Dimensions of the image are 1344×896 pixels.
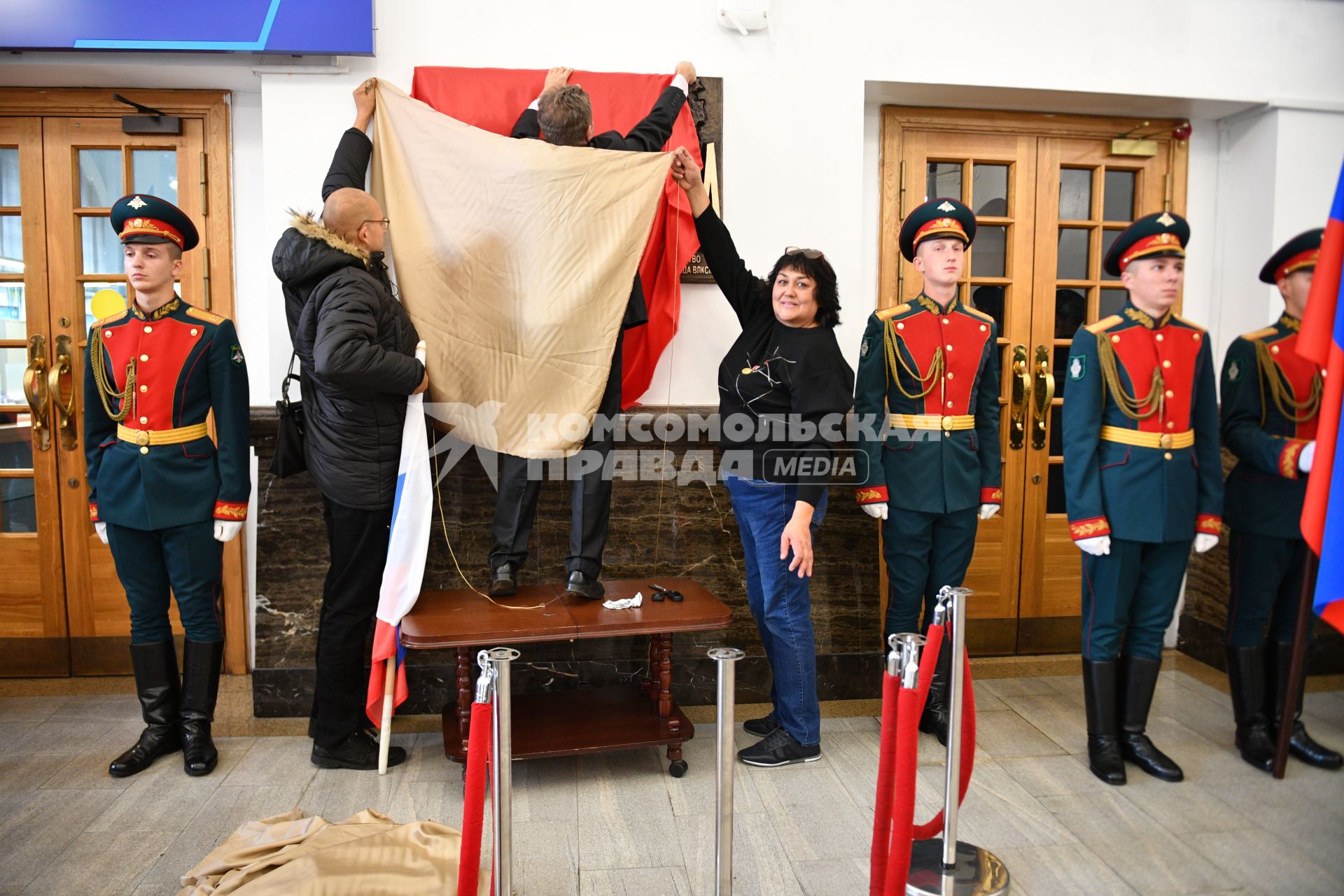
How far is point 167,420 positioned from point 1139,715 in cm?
297

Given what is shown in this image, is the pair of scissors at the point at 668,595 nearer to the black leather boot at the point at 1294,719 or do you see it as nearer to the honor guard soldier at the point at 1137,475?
the honor guard soldier at the point at 1137,475

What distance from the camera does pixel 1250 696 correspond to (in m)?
2.62

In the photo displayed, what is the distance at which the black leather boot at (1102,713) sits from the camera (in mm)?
2562

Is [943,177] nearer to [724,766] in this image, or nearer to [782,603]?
[782,603]

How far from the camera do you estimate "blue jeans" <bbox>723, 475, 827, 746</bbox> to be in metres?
2.58

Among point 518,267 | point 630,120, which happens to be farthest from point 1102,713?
point 630,120

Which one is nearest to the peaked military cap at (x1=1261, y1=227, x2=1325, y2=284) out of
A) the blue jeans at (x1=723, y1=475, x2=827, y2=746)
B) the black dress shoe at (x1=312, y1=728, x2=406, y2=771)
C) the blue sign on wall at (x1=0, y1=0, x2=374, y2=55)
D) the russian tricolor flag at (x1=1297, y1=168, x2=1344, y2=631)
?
the russian tricolor flag at (x1=1297, y1=168, x2=1344, y2=631)

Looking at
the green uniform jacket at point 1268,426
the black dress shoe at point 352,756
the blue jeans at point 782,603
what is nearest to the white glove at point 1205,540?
the green uniform jacket at point 1268,426

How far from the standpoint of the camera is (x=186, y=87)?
3.19 meters

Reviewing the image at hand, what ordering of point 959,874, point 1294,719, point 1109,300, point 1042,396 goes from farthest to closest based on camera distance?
point 1109,300
point 1042,396
point 1294,719
point 959,874

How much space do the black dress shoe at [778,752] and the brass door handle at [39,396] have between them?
2.61m

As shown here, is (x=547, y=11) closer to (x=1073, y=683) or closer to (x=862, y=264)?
(x=862, y=264)

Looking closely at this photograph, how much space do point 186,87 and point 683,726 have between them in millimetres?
2834

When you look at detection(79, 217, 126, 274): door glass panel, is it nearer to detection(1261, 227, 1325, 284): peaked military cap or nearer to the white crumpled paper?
the white crumpled paper
